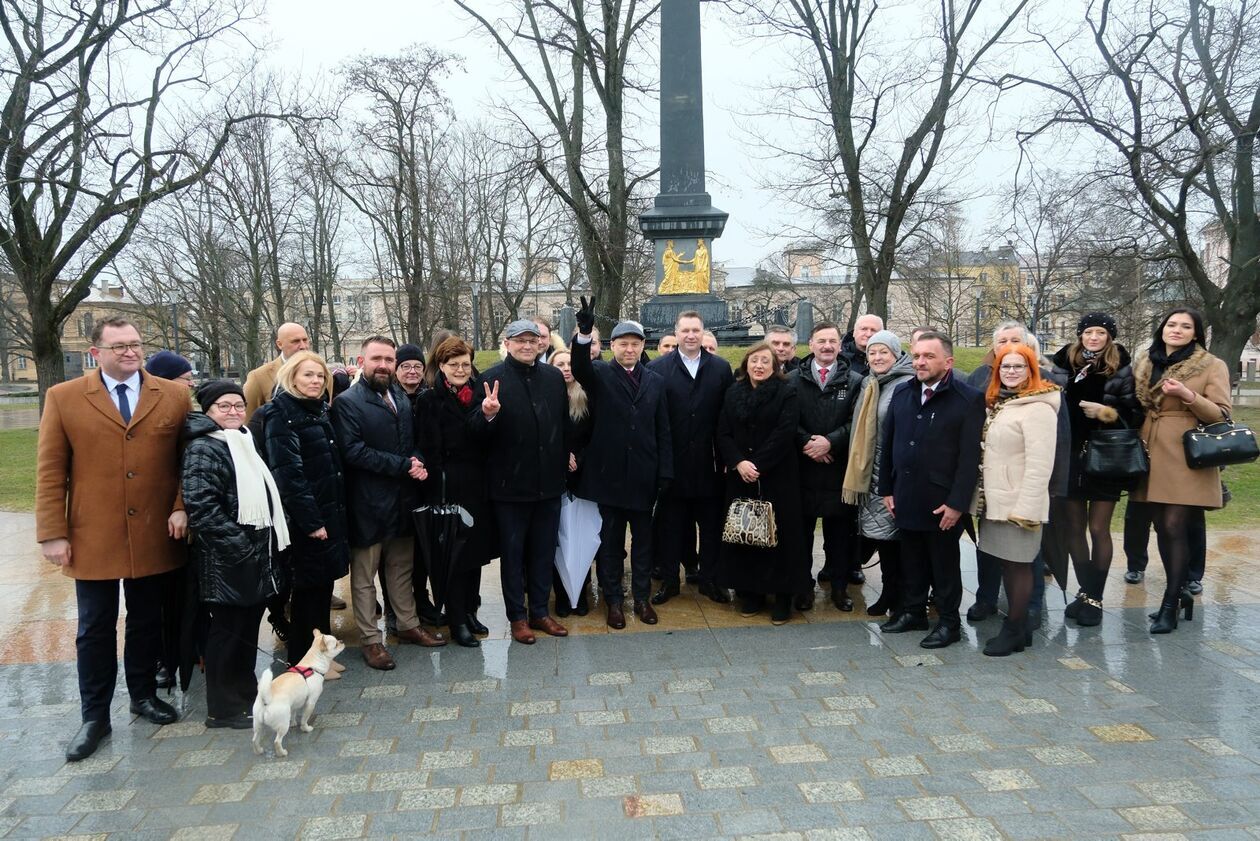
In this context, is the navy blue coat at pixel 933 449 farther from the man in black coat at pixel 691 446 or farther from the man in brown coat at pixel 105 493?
the man in brown coat at pixel 105 493

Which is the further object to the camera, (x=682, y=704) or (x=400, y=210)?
(x=400, y=210)

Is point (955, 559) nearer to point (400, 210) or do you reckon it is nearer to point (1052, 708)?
point (1052, 708)

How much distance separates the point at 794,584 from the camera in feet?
17.4

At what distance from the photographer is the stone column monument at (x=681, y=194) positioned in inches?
527

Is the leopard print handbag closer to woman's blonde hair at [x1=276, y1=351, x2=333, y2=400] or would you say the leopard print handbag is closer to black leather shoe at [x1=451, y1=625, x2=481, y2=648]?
black leather shoe at [x1=451, y1=625, x2=481, y2=648]

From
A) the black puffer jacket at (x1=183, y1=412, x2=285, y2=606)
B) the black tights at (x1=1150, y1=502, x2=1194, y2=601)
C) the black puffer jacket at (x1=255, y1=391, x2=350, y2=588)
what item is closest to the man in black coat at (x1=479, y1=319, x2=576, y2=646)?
the black puffer jacket at (x1=255, y1=391, x2=350, y2=588)

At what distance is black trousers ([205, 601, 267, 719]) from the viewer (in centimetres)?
399

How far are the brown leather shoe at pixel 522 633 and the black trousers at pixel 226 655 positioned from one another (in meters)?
1.59

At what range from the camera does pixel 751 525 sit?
5.21 meters

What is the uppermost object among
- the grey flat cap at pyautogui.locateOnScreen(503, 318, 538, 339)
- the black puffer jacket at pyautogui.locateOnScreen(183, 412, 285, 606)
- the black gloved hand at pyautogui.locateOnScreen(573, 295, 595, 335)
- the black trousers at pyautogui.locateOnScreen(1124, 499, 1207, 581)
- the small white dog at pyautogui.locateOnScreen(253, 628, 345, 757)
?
the black gloved hand at pyautogui.locateOnScreen(573, 295, 595, 335)

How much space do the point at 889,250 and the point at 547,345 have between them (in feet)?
44.0

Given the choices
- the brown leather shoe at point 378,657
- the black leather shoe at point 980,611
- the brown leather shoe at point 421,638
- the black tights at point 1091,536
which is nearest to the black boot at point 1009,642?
the black leather shoe at point 980,611

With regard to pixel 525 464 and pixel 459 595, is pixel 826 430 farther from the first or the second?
pixel 459 595

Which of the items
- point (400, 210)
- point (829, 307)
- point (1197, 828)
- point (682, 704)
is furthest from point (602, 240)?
point (829, 307)
